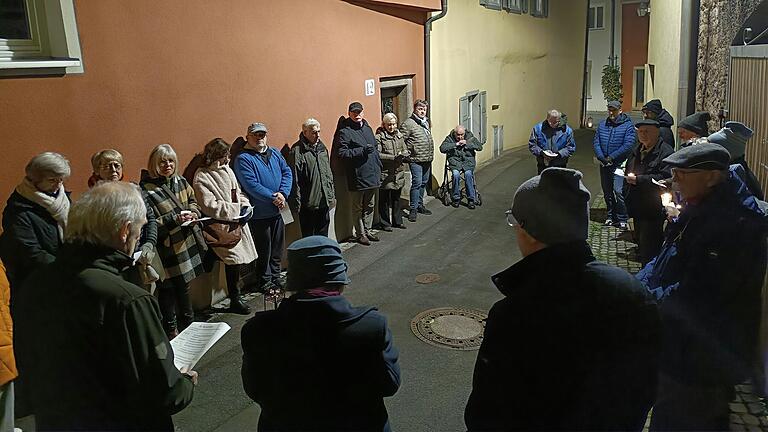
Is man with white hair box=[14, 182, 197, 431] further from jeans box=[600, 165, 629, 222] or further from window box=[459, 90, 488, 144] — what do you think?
window box=[459, 90, 488, 144]

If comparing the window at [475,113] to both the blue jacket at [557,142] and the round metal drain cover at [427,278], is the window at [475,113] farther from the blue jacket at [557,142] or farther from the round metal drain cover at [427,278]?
the round metal drain cover at [427,278]

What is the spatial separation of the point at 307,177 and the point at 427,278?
1.97 metres

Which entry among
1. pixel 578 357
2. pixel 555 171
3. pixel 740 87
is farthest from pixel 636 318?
pixel 740 87

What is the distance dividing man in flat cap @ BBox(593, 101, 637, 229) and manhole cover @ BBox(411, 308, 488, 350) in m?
3.86

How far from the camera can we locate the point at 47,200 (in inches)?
173

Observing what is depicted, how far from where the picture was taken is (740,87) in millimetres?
6383

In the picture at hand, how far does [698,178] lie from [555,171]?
1.38 meters

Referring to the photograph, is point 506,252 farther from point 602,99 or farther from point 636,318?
point 602,99

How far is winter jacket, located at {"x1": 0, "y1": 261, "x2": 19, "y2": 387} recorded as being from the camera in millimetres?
3530

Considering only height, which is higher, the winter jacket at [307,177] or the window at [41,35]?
the window at [41,35]

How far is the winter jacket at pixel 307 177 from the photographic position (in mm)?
7750

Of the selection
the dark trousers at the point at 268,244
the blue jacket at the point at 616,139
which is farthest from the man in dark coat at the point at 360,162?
the blue jacket at the point at 616,139

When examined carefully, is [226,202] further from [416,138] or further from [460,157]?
[460,157]

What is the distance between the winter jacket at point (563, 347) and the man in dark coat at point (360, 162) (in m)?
6.61
